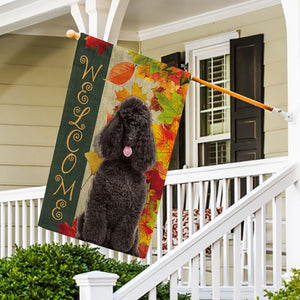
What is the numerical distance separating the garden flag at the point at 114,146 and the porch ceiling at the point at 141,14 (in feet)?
7.18

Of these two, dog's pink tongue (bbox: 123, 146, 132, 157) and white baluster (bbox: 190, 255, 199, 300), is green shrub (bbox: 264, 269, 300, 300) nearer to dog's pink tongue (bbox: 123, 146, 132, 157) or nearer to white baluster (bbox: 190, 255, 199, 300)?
white baluster (bbox: 190, 255, 199, 300)

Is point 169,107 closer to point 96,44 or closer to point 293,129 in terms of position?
point 96,44

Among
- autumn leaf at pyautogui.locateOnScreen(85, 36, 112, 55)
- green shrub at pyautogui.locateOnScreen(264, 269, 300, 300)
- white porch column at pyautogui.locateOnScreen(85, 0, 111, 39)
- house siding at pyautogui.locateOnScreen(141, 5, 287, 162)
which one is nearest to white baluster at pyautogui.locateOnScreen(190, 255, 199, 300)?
green shrub at pyautogui.locateOnScreen(264, 269, 300, 300)

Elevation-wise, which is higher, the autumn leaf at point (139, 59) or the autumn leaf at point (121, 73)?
the autumn leaf at point (139, 59)

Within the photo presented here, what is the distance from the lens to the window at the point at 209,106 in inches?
288

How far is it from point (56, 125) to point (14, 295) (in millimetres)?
4167

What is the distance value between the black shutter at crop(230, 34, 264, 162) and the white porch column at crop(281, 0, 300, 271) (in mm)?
2811

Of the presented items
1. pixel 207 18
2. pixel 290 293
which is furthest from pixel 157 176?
pixel 207 18

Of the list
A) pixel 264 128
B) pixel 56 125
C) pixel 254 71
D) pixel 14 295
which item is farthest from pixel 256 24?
pixel 14 295

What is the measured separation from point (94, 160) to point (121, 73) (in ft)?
1.85

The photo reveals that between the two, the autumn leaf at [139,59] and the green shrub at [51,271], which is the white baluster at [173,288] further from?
the autumn leaf at [139,59]

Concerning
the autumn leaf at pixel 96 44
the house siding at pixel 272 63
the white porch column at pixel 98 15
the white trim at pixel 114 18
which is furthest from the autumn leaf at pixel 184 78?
the house siding at pixel 272 63

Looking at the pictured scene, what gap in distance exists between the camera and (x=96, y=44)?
409 centimetres

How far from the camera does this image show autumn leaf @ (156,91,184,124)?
4199 millimetres
